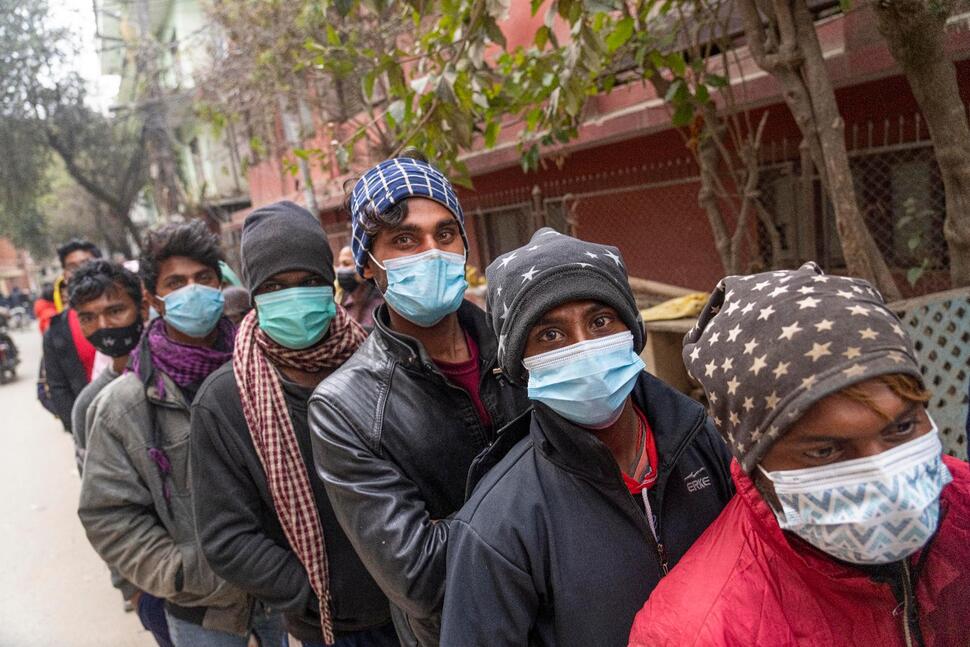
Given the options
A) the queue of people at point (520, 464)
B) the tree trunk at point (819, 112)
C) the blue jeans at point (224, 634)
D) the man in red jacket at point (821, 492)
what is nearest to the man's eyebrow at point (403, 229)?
the queue of people at point (520, 464)

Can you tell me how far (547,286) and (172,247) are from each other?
1835mm

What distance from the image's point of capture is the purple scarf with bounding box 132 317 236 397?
93.4 inches

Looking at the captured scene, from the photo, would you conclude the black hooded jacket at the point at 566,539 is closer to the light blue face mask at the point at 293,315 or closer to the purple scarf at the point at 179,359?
the light blue face mask at the point at 293,315

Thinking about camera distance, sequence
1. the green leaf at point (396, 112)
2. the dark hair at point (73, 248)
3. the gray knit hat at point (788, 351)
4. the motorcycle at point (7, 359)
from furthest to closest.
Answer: the motorcycle at point (7, 359) → the dark hair at point (73, 248) → the green leaf at point (396, 112) → the gray knit hat at point (788, 351)

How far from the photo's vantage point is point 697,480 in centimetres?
135

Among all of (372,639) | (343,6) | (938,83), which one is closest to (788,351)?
(372,639)

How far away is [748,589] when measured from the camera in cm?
109

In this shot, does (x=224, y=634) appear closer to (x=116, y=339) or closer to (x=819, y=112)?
(x=116, y=339)

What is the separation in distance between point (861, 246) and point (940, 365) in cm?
61

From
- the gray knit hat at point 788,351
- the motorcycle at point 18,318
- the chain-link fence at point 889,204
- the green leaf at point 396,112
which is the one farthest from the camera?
the motorcycle at point 18,318

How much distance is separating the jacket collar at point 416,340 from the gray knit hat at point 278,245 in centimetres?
37

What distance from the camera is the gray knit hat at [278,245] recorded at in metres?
2.04

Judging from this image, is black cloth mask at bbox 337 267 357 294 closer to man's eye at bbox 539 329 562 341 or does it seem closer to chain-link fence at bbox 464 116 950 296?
chain-link fence at bbox 464 116 950 296

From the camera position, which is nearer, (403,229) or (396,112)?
(403,229)
